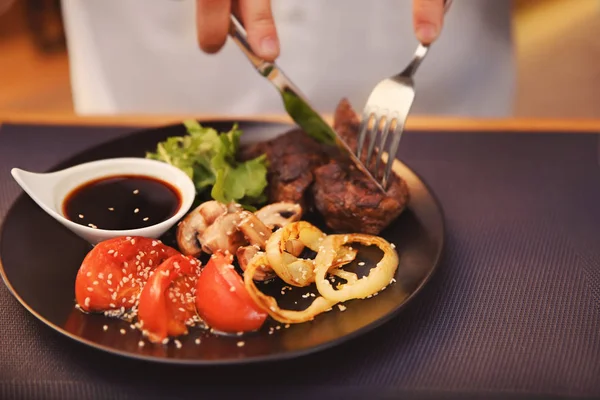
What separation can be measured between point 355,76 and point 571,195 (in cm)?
108

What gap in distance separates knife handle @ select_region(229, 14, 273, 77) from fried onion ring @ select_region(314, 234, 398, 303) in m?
0.53

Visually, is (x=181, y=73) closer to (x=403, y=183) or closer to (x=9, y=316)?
(x=403, y=183)

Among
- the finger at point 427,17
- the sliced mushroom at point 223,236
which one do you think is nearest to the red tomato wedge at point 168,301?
the sliced mushroom at point 223,236

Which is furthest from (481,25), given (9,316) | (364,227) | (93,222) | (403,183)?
(9,316)

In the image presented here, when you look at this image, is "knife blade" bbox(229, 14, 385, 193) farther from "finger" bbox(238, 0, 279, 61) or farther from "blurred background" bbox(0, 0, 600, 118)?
"blurred background" bbox(0, 0, 600, 118)

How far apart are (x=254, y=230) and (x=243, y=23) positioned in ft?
2.20

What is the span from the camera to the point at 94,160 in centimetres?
221

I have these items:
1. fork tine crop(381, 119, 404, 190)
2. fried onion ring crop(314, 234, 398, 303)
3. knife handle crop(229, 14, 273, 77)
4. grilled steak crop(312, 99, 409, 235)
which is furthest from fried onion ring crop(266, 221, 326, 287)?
knife handle crop(229, 14, 273, 77)

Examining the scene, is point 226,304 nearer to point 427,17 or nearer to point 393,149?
point 393,149

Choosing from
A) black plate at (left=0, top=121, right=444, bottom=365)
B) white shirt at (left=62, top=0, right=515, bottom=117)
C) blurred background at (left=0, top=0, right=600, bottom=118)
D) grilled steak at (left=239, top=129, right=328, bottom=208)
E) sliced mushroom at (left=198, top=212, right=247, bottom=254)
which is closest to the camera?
black plate at (left=0, top=121, right=444, bottom=365)

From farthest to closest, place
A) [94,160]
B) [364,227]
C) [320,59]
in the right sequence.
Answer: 1. [320,59]
2. [94,160]
3. [364,227]

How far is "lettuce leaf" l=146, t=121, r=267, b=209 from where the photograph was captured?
6.72 ft

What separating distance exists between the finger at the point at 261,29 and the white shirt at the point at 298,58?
813mm

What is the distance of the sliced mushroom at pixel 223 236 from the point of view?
1.81 metres
